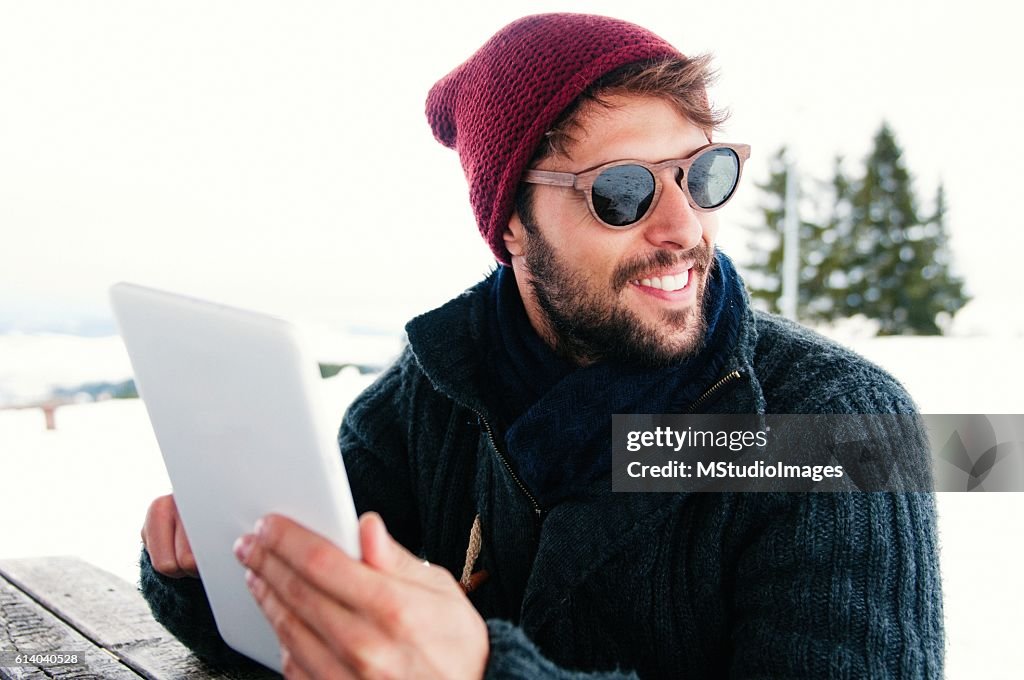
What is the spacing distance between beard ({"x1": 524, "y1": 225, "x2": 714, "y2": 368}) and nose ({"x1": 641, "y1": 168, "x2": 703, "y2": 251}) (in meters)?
0.02

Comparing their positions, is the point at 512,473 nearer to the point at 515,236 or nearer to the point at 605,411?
the point at 605,411

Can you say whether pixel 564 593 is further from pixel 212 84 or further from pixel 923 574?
pixel 212 84

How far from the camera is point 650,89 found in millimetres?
1601

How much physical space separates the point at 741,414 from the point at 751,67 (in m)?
12.0

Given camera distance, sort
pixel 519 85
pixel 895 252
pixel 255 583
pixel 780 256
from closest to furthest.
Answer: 1. pixel 255 583
2. pixel 519 85
3. pixel 895 252
4. pixel 780 256

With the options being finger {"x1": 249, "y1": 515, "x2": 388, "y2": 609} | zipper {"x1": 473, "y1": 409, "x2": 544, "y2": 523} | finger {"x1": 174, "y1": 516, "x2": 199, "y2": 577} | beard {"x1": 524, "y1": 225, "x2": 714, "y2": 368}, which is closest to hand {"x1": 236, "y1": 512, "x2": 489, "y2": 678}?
finger {"x1": 249, "y1": 515, "x2": 388, "y2": 609}

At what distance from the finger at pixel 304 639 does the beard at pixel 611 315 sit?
0.85 meters

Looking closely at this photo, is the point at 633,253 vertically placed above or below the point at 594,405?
above

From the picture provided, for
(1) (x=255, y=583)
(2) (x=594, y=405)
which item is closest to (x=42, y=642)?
(1) (x=255, y=583)

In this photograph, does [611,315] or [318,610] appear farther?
[611,315]

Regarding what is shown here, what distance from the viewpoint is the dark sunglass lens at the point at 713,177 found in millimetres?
1564

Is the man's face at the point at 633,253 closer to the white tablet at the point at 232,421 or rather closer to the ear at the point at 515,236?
the ear at the point at 515,236

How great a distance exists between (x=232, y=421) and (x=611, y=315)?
2.85 feet

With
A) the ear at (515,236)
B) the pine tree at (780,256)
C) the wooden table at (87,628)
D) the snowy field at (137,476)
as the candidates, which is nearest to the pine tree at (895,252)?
the pine tree at (780,256)
